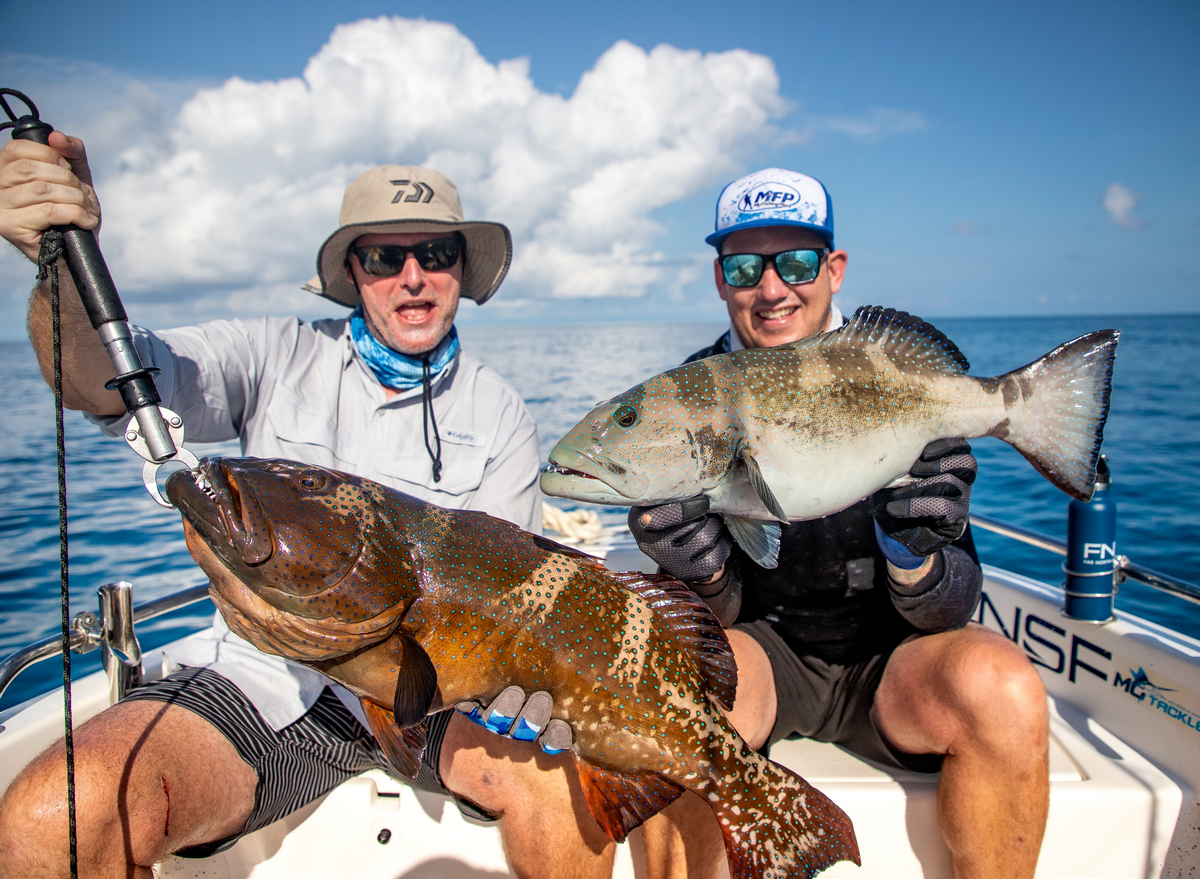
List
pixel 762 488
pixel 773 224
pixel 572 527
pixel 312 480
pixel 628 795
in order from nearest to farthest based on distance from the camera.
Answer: pixel 312 480
pixel 628 795
pixel 762 488
pixel 773 224
pixel 572 527

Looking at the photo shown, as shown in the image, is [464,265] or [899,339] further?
[464,265]

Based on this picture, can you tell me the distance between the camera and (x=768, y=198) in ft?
10.5

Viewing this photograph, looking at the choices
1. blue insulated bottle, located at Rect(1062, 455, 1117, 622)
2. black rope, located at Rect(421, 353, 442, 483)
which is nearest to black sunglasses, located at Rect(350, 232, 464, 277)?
black rope, located at Rect(421, 353, 442, 483)

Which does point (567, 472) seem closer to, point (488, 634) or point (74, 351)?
point (488, 634)

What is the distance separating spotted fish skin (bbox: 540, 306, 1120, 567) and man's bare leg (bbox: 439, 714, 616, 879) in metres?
1.05

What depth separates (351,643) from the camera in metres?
1.75

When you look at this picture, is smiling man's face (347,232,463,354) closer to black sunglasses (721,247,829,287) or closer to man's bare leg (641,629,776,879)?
black sunglasses (721,247,829,287)

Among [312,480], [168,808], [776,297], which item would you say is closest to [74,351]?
[312,480]

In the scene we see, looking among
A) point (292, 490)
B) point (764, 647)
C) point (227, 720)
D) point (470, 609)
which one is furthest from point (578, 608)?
point (227, 720)

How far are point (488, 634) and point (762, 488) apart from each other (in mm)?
913

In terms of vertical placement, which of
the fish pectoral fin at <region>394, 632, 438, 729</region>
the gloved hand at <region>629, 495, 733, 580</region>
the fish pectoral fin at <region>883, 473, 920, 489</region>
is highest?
the fish pectoral fin at <region>883, 473, 920, 489</region>

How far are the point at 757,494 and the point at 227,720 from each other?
211 cm

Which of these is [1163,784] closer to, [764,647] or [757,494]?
[764,647]

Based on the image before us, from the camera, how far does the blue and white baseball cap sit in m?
3.15
